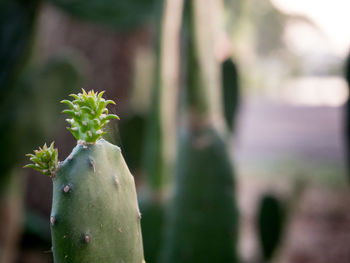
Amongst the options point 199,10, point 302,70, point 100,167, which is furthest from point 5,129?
point 302,70

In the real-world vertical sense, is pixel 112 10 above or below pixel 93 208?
above

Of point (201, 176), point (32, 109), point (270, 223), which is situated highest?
point (32, 109)

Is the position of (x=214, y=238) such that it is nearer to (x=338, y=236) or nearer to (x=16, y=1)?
(x=16, y=1)

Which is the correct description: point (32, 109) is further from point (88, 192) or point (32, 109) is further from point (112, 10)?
point (88, 192)

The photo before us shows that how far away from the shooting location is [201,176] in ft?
4.25

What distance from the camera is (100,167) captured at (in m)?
0.41

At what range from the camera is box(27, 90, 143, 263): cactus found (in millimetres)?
403

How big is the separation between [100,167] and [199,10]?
97 centimetres

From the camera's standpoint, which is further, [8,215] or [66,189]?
[8,215]

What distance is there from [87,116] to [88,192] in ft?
0.20

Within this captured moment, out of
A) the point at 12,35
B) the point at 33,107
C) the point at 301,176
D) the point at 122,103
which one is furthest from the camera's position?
the point at 301,176

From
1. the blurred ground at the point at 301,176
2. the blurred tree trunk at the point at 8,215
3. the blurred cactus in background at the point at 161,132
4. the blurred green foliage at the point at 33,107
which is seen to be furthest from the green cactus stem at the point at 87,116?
the blurred tree trunk at the point at 8,215

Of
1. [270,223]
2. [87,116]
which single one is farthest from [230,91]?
[87,116]

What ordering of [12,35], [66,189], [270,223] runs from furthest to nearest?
[270,223] → [12,35] → [66,189]
